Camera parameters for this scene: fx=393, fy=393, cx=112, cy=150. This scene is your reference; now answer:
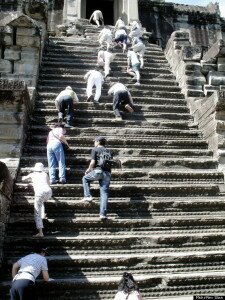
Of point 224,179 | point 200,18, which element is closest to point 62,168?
point 224,179

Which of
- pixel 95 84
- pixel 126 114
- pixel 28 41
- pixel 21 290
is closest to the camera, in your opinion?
pixel 21 290

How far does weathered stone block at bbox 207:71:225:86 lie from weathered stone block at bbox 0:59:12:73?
5.50m

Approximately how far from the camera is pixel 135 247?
6.14 meters

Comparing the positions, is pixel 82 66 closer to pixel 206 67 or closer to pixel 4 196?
pixel 206 67

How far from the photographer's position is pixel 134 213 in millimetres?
6746

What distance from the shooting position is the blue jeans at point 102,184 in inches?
249

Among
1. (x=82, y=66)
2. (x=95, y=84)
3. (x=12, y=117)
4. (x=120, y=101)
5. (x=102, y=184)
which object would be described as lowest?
(x=102, y=184)

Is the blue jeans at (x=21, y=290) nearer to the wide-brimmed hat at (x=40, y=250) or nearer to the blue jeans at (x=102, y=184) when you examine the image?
the wide-brimmed hat at (x=40, y=250)

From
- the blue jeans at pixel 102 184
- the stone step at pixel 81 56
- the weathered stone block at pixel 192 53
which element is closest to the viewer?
the blue jeans at pixel 102 184

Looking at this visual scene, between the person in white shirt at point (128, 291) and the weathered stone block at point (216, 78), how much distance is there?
7591 millimetres

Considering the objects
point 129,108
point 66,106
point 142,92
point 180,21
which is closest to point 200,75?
point 142,92

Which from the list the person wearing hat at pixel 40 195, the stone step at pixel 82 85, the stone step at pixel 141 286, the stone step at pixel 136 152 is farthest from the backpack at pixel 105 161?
the stone step at pixel 82 85

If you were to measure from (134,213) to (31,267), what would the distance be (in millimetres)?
2377

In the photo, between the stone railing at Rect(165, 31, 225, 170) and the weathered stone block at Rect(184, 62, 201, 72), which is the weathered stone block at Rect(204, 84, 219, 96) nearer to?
the stone railing at Rect(165, 31, 225, 170)
